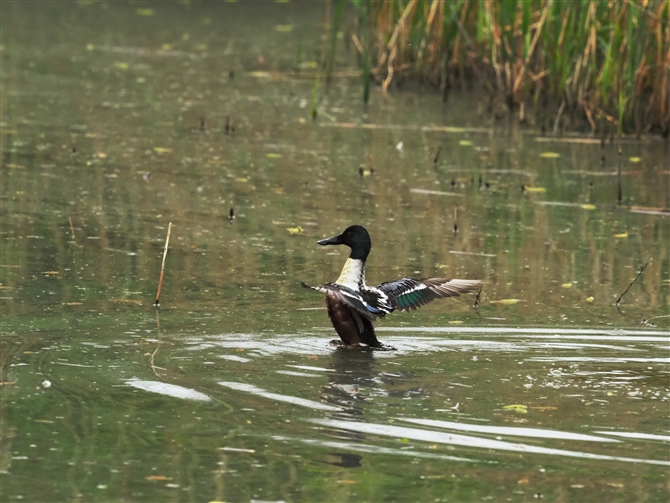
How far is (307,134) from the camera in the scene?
42.3 ft

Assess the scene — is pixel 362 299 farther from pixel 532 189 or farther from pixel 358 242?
pixel 532 189

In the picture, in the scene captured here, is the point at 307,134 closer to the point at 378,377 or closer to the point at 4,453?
the point at 378,377

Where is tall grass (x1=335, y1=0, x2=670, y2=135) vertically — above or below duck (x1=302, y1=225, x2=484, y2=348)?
above

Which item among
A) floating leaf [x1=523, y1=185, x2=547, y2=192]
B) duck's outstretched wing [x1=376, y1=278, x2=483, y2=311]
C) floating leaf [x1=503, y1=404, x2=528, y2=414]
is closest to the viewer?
floating leaf [x1=503, y1=404, x2=528, y2=414]

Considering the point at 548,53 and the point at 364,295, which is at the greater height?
the point at 548,53

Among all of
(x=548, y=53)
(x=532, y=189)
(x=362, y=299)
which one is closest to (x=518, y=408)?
(x=362, y=299)

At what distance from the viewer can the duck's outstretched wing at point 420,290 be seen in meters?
6.59

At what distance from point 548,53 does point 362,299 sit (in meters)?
7.13

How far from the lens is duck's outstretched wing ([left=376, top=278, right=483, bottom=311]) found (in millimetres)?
6590

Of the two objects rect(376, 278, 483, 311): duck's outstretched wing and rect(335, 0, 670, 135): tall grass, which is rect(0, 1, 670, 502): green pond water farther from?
rect(335, 0, 670, 135): tall grass

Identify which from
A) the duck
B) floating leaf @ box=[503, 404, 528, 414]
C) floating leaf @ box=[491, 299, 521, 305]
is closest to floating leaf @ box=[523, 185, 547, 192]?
floating leaf @ box=[491, 299, 521, 305]

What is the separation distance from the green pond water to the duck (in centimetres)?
13

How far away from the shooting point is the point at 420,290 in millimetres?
6699

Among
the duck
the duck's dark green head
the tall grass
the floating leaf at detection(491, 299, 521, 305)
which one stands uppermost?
the tall grass
